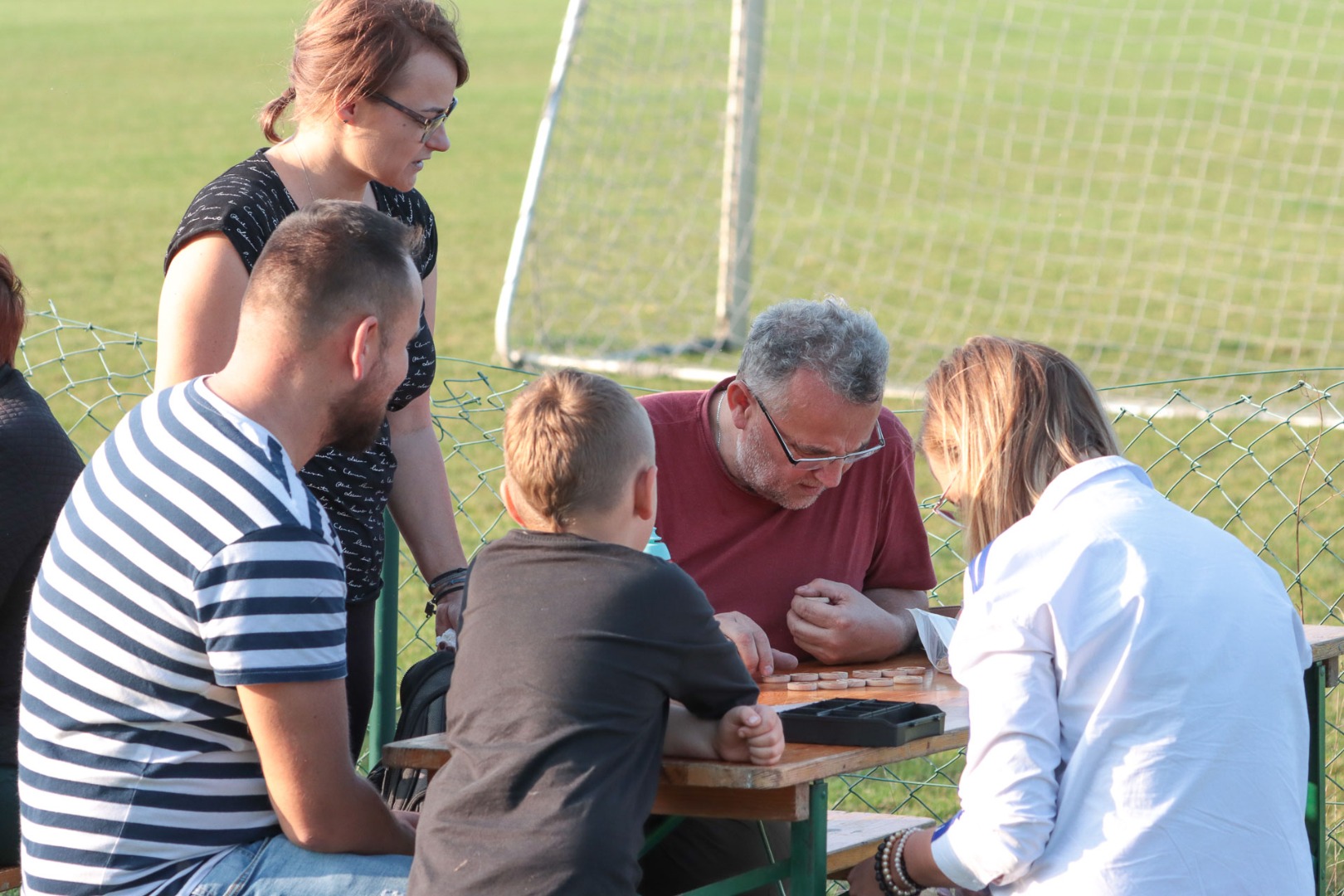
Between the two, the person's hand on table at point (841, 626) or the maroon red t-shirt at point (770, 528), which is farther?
the maroon red t-shirt at point (770, 528)

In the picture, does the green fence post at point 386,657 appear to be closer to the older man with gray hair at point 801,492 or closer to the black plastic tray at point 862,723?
the older man with gray hair at point 801,492

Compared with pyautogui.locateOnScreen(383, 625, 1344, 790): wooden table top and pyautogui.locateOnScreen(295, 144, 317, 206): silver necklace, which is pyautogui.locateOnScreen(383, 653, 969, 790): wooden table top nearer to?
pyautogui.locateOnScreen(383, 625, 1344, 790): wooden table top

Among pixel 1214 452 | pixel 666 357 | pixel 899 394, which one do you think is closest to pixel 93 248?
pixel 666 357

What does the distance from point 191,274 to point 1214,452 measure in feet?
18.8

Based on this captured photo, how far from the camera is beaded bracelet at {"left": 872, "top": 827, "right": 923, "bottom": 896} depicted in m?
2.52

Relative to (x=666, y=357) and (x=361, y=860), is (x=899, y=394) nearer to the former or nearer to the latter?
(x=666, y=357)

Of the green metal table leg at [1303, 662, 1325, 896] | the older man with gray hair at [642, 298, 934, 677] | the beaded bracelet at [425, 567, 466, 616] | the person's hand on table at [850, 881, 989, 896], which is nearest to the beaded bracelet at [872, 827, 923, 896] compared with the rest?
the person's hand on table at [850, 881, 989, 896]

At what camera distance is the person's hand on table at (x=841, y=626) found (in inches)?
123

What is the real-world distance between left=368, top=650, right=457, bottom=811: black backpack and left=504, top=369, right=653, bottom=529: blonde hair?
0.71 m

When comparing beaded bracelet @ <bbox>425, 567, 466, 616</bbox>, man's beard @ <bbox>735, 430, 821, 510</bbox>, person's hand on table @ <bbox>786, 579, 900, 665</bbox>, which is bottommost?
beaded bracelet @ <bbox>425, 567, 466, 616</bbox>

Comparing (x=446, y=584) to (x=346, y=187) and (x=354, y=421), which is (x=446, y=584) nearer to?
(x=346, y=187)

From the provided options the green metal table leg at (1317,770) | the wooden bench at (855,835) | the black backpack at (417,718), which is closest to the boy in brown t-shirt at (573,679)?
the black backpack at (417,718)

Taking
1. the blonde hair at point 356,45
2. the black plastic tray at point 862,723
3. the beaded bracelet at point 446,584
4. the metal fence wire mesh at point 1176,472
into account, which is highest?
the blonde hair at point 356,45

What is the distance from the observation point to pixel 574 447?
2371 millimetres
